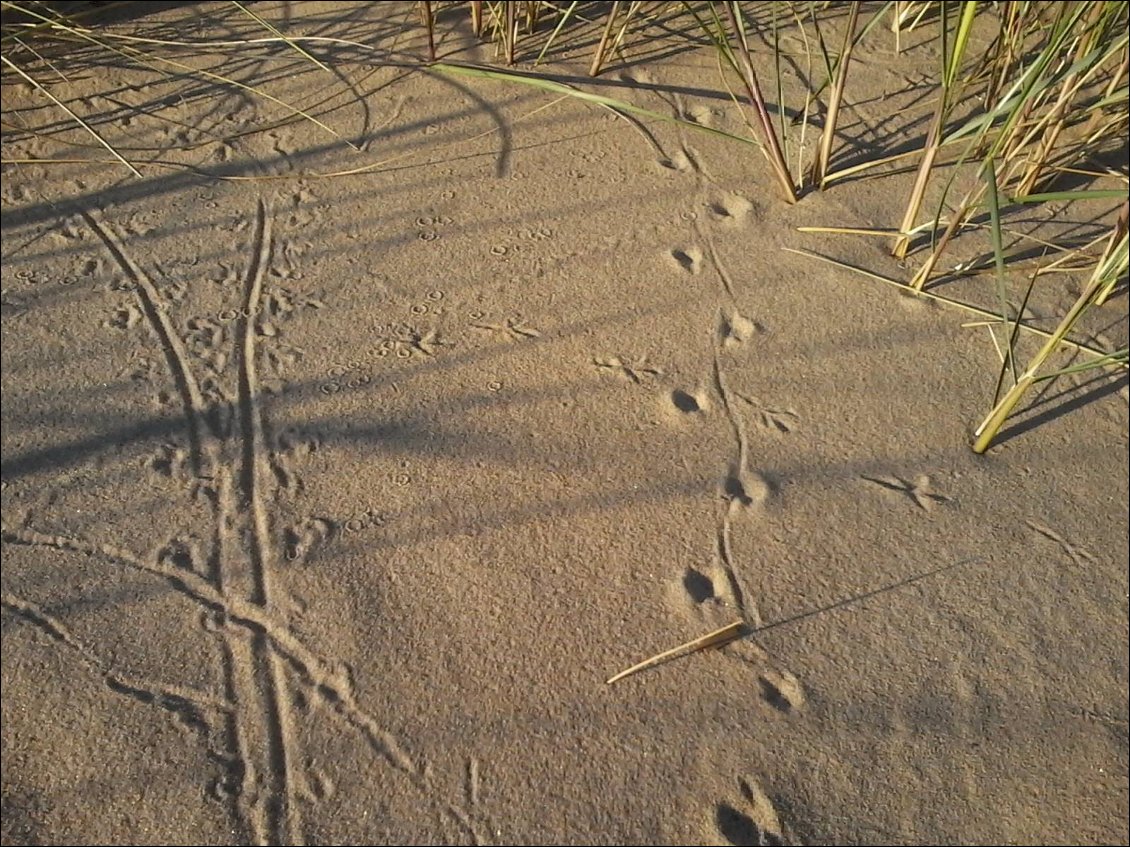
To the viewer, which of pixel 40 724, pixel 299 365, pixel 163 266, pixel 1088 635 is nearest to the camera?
pixel 40 724

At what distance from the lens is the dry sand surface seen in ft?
5.69

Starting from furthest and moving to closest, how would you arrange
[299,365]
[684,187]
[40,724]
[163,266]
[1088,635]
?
[684,187]
[163,266]
[299,365]
[1088,635]
[40,724]

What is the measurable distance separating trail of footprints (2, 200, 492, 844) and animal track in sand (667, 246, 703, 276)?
0.42m

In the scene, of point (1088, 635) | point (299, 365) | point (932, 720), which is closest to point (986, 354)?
point (1088, 635)

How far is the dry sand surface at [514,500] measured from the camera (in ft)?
5.69

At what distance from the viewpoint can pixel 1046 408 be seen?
90.5 inches

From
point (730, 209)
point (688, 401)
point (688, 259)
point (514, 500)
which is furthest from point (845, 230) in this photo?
point (514, 500)

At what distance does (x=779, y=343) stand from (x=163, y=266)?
4.67 ft

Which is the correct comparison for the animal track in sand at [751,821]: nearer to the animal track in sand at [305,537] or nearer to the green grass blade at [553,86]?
the animal track in sand at [305,537]

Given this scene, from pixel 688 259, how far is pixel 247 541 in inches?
47.2

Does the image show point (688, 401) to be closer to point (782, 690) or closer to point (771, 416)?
point (771, 416)

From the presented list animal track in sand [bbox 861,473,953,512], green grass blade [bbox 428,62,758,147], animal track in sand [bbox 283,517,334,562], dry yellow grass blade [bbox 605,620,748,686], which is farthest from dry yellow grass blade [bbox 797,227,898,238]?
animal track in sand [bbox 283,517,334,562]

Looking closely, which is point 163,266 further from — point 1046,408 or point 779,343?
point 1046,408

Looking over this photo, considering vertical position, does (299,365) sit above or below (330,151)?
below
